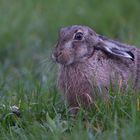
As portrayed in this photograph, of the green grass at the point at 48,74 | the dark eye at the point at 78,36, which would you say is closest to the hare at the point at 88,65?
the dark eye at the point at 78,36

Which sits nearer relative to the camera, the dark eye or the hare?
the hare

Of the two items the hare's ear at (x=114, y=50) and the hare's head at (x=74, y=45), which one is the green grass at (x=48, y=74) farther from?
the hare's ear at (x=114, y=50)

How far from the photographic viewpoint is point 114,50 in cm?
619

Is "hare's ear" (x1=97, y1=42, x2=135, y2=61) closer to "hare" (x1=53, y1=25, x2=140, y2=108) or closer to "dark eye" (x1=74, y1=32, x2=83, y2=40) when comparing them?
"hare" (x1=53, y1=25, x2=140, y2=108)

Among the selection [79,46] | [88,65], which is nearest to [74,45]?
[79,46]

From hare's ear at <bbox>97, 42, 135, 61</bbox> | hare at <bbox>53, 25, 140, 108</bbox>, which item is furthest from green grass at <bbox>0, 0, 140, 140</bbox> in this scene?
hare's ear at <bbox>97, 42, 135, 61</bbox>

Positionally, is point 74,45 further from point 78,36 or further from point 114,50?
point 114,50

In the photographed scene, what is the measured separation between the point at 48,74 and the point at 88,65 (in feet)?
4.64

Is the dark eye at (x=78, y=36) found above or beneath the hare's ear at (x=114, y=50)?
above

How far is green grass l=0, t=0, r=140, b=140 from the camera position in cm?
520

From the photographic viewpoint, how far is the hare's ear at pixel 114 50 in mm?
6152

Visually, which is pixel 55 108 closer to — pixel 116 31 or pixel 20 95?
pixel 20 95

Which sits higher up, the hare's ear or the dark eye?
the dark eye

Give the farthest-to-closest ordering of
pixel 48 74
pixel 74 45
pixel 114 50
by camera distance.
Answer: pixel 48 74
pixel 114 50
pixel 74 45
